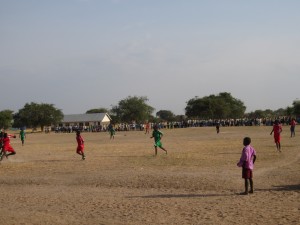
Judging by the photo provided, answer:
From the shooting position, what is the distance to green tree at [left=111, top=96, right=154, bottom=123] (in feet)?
390

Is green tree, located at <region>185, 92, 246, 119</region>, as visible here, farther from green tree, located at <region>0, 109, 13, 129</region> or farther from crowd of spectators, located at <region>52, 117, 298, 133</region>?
green tree, located at <region>0, 109, 13, 129</region>

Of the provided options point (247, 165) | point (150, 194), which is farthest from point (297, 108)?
point (150, 194)

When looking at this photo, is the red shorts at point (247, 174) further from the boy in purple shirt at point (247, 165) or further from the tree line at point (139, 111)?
the tree line at point (139, 111)

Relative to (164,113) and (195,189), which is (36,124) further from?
(195,189)

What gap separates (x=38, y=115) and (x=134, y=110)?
99.9 ft

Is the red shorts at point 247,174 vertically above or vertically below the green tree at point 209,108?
below

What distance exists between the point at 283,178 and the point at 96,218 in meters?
6.66

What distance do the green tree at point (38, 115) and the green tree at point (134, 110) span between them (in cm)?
2539

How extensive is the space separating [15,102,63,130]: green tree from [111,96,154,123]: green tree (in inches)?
1000

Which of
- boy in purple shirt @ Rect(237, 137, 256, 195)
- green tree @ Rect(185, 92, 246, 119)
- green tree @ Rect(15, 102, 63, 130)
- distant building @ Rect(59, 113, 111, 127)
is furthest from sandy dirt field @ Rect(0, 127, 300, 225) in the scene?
distant building @ Rect(59, 113, 111, 127)

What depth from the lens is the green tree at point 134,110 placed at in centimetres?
11888

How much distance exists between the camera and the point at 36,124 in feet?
322

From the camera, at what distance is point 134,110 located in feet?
392

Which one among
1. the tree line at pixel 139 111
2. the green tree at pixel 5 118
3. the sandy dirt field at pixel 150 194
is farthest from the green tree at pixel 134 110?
the sandy dirt field at pixel 150 194
